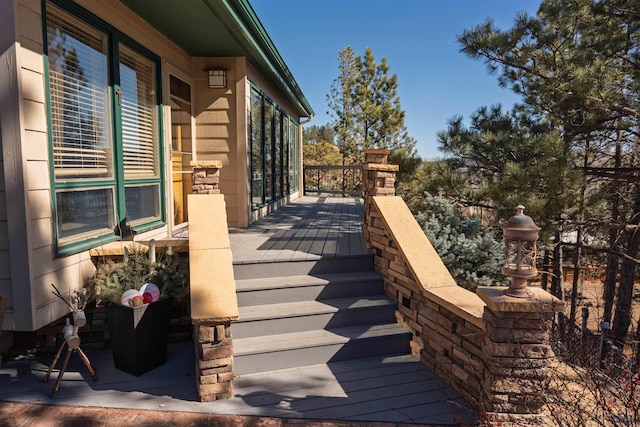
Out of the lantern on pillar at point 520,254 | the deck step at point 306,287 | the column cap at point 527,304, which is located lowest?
the deck step at point 306,287

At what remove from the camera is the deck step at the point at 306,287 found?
3.42m

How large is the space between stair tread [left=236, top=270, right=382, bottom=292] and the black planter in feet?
2.20

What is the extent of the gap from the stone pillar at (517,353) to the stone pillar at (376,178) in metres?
1.86

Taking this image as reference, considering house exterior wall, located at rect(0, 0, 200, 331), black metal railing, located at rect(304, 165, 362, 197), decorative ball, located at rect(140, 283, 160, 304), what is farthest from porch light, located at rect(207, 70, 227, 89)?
black metal railing, located at rect(304, 165, 362, 197)

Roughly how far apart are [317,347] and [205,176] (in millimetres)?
2148

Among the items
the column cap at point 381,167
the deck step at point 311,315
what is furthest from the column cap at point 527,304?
the column cap at point 381,167

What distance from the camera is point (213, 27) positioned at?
14.3 feet

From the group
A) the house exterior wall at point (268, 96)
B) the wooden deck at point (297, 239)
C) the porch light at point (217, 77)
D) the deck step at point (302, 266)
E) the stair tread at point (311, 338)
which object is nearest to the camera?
the stair tread at point (311, 338)

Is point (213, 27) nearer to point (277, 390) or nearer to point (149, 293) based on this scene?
point (149, 293)

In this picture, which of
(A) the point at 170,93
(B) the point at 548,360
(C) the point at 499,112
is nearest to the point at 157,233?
(A) the point at 170,93

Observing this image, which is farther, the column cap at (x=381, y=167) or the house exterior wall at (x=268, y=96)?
the house exterior wall at (x=268, y=96)

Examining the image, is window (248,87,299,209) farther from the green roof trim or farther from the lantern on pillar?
the lantern on pillar

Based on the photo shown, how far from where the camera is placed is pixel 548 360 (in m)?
2.31

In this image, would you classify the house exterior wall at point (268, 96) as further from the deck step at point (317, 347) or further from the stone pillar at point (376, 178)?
the deck step at point (317, 347)
